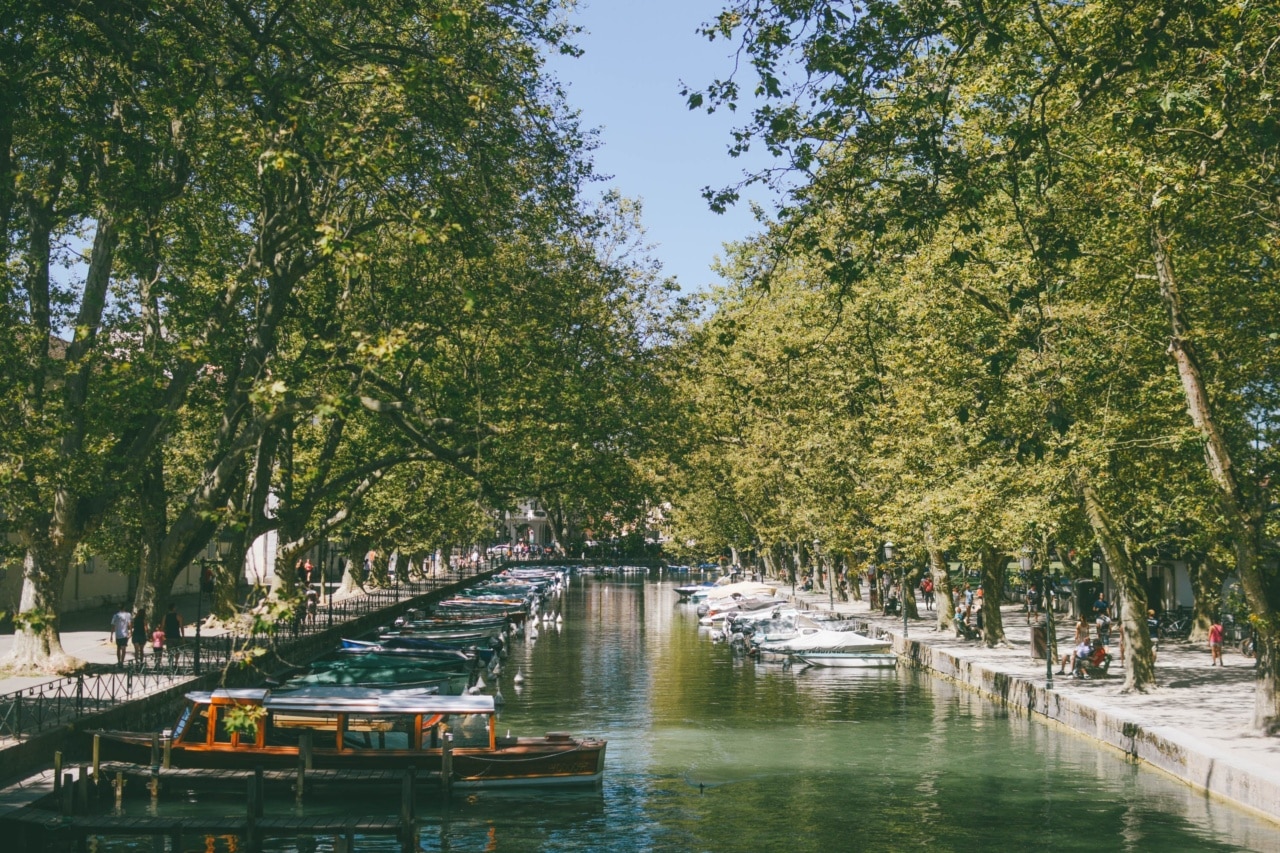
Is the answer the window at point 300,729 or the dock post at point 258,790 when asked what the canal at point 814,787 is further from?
the window at point 300,729

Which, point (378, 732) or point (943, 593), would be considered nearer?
point (378, 732)

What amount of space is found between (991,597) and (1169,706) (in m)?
15.3

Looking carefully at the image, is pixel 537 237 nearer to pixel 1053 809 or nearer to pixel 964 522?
pixel 964 522

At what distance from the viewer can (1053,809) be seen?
22.2 metres

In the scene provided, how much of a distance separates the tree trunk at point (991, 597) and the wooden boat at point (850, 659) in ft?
11.6

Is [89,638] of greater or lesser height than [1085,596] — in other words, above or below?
below

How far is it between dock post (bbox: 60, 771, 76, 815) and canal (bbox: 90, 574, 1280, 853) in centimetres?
90

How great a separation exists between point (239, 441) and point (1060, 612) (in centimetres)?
4550

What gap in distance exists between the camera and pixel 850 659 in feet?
150

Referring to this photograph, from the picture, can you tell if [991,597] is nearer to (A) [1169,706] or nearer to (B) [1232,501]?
(A) [1169,706]

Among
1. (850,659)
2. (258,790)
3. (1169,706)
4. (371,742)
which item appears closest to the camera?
(258,790)

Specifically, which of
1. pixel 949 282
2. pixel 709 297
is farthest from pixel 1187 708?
pixel 709 297

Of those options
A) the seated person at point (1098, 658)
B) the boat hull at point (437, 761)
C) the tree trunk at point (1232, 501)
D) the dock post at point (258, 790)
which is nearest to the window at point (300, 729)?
the boat hull at point (437, 761)

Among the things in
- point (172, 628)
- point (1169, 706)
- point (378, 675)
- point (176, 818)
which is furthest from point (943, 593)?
point (176, 818)
